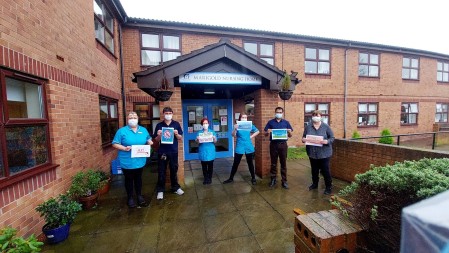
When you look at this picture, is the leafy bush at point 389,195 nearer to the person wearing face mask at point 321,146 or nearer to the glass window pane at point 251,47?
the person wearing face mask at point 321,146

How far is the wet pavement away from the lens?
8.95 ft

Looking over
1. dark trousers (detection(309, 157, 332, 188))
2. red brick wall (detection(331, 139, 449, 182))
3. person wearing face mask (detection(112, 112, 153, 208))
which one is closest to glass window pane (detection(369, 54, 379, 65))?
red brick wall (detection(331, 139, 449, 182))

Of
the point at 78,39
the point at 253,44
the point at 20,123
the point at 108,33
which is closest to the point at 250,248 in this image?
the point at 20,123

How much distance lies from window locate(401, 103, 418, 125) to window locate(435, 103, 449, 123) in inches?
86.2

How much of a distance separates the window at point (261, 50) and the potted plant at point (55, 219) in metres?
8.79

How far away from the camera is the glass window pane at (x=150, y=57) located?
8.28m

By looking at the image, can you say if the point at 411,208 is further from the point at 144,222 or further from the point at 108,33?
the point at 108,33

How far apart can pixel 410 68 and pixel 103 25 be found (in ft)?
54.1

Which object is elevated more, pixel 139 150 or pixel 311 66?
pixel 311 66

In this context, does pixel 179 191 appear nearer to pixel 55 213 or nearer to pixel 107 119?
pixel 55 213

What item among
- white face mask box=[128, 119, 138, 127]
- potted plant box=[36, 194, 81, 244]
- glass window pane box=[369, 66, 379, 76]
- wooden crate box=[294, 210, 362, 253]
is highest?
glass window pane box=[369, 66, 379, 76]

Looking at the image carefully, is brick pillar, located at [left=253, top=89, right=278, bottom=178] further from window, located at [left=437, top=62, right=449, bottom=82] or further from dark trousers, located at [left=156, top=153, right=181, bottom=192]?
window, located at [left=437, top=62, right=449, bottom=82]

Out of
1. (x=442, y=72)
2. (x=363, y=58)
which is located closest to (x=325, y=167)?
(x=363, y=58)

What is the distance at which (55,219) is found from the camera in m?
2.81
